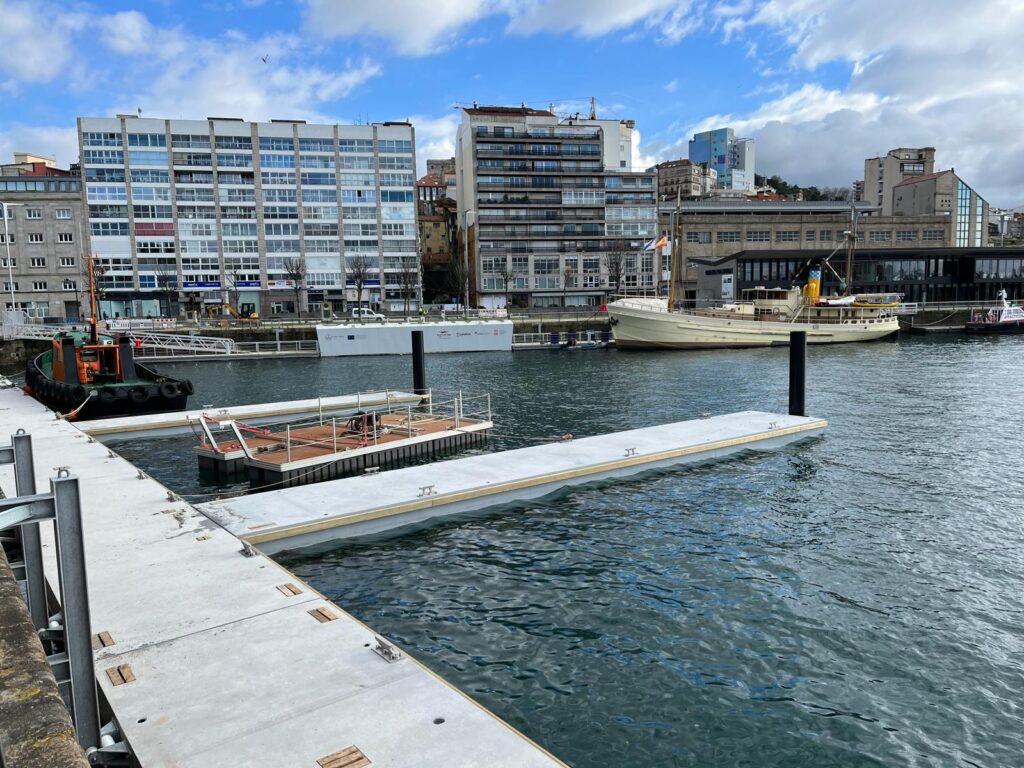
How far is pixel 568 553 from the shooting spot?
44.4ft

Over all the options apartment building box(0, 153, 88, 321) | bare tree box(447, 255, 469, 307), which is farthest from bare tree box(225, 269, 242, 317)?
bare tree box(447, 255, 469, 307)

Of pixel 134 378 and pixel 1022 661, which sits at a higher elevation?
pixel 134 378

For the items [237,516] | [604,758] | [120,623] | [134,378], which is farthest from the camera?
[134,378]

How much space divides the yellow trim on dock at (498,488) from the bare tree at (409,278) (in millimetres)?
80391

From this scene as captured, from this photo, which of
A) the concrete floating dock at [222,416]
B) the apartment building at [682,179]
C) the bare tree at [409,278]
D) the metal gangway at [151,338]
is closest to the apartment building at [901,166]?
the apartment building at [682,179]

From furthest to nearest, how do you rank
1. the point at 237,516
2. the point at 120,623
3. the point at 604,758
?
1. the point at 237,516
2. the point at 120,623
3. the point at 604,758

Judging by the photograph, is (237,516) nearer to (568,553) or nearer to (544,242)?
(568,553)

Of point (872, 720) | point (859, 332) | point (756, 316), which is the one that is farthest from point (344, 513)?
point (859, 332)

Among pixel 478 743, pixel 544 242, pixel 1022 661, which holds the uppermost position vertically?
pixel 544 242

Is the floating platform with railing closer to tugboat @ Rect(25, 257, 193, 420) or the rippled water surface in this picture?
the rippled water surface

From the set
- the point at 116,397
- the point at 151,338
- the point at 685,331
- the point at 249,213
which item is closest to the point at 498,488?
the point at 116,397

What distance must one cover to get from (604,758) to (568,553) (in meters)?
6.04

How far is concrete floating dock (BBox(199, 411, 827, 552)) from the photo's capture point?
47.2 ft

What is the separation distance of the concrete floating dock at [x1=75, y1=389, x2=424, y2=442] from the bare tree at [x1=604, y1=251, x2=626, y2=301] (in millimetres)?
78614
